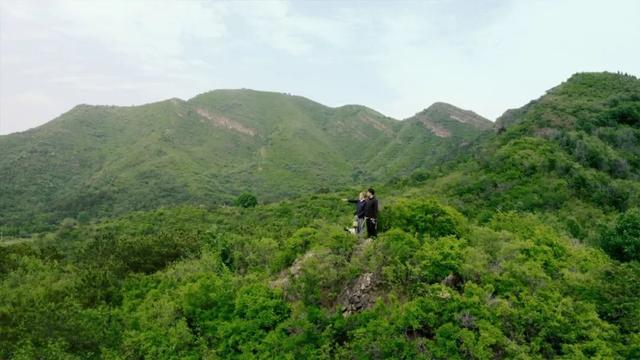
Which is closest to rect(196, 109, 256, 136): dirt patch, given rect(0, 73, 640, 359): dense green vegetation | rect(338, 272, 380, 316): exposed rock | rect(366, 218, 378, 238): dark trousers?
rect(0, 73, 640, 359): dense green vegetation

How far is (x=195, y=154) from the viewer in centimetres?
14112

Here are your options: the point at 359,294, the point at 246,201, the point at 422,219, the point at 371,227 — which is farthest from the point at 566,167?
the point at 246,201

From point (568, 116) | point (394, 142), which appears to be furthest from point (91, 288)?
point (394, 142)

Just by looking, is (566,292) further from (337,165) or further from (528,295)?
(337,165)

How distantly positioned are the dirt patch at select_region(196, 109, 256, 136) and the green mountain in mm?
379

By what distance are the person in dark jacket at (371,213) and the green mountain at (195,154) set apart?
6764 centimetres

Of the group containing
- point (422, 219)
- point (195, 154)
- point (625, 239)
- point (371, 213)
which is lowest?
point (625, 239)

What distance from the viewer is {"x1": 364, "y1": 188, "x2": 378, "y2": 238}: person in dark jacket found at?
18.6m

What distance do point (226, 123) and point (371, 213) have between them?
15837 centimetres

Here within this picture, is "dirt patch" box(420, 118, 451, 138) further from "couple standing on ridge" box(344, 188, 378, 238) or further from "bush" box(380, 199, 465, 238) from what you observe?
"couple standing on ridge" box(344, 188, 378, 238)

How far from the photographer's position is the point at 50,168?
124562 mm

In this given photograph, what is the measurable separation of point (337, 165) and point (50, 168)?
73755mm

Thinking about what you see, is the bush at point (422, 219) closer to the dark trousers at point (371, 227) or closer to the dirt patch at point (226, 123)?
the dark trousers at point (371, 227)

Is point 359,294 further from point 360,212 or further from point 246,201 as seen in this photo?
point 246,201
